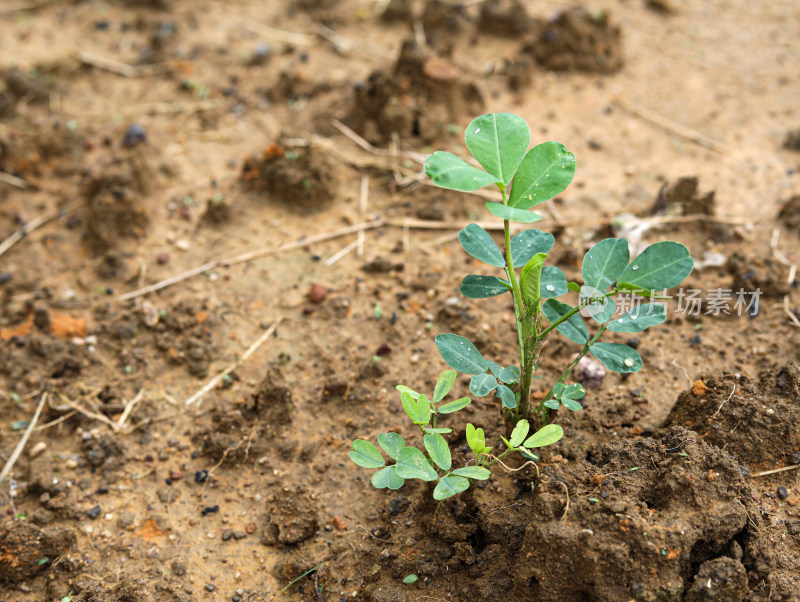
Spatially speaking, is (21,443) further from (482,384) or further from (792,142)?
(792,142)

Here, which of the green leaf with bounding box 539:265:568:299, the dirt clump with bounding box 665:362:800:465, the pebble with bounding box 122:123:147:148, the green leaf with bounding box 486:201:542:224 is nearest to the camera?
the green leaf with bounding box 486:201:542:224

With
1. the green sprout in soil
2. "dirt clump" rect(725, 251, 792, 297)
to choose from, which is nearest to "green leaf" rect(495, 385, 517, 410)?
the green sprout in soil

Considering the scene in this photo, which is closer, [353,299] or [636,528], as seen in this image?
[636,528]

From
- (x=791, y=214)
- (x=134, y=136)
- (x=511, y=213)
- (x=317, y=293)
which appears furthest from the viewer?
(x=134, y=136)

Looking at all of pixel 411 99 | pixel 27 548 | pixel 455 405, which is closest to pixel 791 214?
pixel 411 99

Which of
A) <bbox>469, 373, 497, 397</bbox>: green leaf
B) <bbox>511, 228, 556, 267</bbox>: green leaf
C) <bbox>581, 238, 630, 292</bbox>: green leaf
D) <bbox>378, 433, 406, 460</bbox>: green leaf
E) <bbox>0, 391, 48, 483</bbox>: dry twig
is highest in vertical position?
<bbox>581, 238, 630, 292</bbox>: green leaf

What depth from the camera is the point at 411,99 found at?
350 centimetres

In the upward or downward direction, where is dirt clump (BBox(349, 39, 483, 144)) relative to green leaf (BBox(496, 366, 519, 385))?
upward

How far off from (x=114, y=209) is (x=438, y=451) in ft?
7.10

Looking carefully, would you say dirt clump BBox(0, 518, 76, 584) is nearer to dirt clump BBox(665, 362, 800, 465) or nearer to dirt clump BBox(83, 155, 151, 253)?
dirt clump BBox(83, 155, 151, 253)

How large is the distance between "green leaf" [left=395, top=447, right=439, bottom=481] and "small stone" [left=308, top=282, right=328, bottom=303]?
116cm

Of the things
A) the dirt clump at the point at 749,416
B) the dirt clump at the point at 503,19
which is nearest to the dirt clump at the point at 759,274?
the dirt clump at the point at 749,416

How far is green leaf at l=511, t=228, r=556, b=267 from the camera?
6.23 ft

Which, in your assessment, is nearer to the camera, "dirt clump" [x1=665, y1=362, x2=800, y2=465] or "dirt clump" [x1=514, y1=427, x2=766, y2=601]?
"dirt clump" [x1=514, y1=427, x2=766, y2=601]
